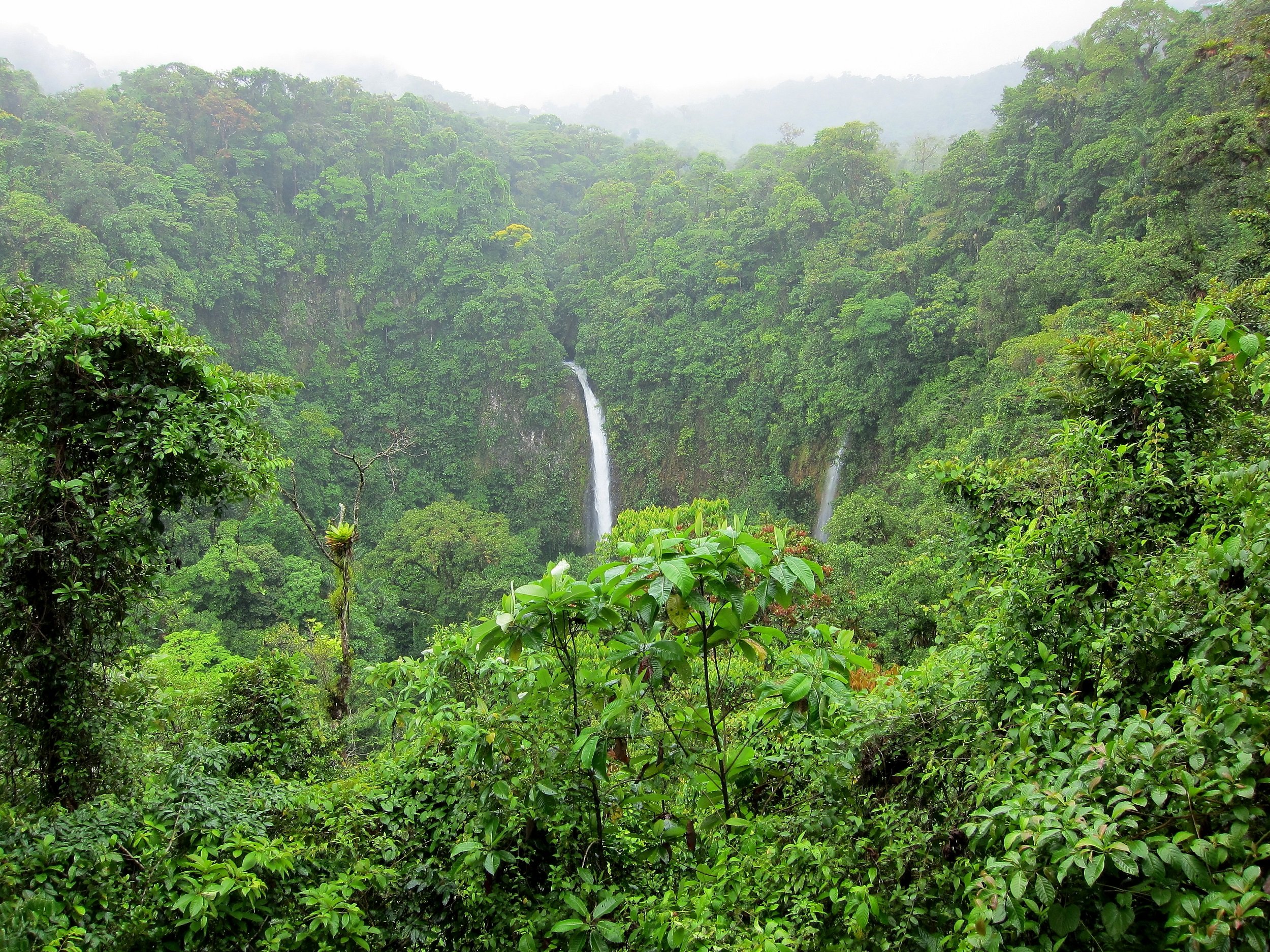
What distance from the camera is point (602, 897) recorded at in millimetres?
1883

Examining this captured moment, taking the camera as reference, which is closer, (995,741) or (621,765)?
(995,741)

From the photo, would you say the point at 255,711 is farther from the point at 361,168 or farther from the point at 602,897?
the point at 361,168

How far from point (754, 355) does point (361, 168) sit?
1729 cm

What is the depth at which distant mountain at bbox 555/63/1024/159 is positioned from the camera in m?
54.5

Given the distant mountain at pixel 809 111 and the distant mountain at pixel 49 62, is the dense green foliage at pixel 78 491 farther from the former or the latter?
the distant mountain at pixel 809 111

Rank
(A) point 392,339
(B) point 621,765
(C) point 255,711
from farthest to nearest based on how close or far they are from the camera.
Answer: (A) point 392,339
(C) point 255,711
(B) point 621,765

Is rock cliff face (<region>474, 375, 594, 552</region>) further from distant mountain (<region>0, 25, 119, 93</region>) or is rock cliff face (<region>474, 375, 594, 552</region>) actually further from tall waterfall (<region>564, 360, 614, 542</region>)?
distant mountain (<region>0, 25, 119, 93</region>)

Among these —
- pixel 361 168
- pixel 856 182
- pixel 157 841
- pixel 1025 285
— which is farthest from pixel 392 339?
pixel 157 841

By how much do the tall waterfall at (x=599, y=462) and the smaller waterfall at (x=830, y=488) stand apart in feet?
23.2

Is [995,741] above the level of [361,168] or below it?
below

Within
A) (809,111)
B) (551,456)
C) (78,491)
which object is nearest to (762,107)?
(809,111)

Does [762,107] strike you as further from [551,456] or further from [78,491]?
[78,491]

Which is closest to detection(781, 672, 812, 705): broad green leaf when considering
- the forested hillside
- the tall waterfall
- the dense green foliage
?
the forested hillside

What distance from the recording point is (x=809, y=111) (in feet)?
212
